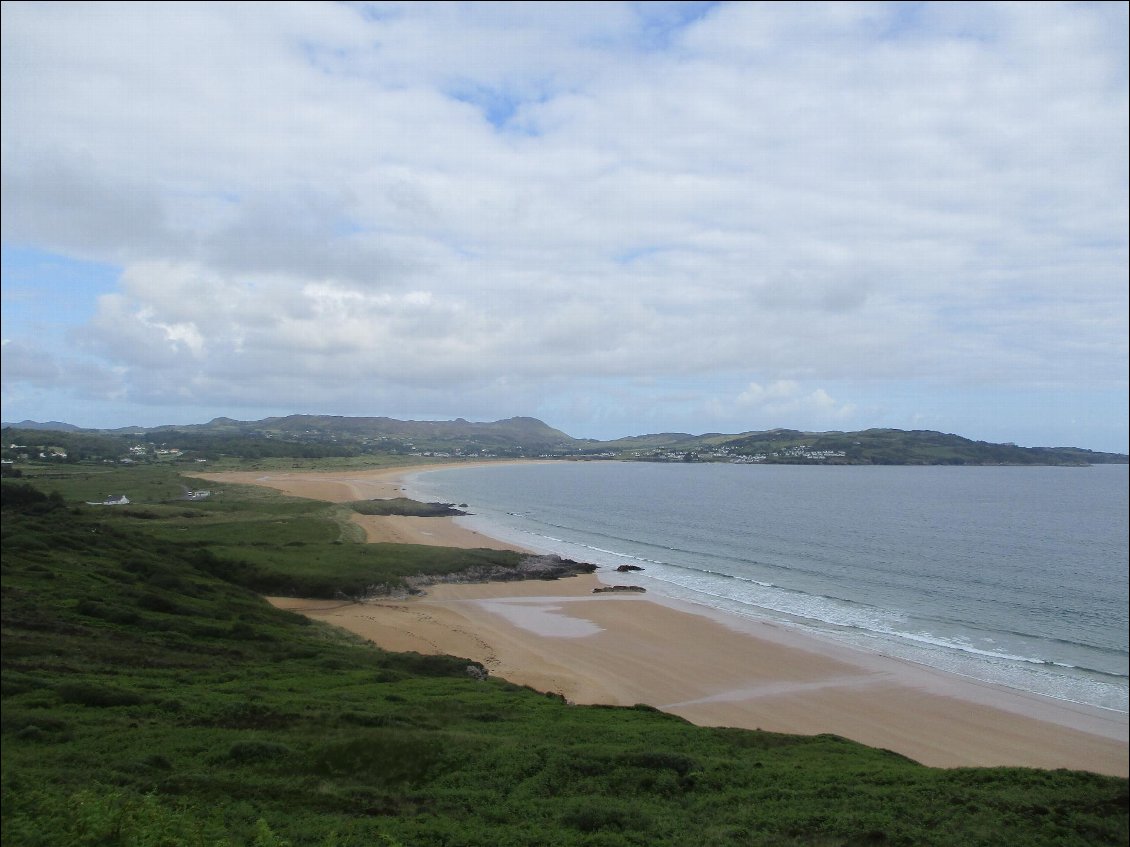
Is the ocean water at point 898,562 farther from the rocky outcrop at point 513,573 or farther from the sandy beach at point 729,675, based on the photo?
the rocky outcrop at point 513,573

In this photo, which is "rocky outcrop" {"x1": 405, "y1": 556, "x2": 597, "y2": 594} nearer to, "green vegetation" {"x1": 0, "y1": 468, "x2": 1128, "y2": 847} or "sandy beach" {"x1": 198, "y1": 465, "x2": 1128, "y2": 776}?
"sandy beach" {"x1": 198, "y1": 465, "x2": 1128, "y2": 776}

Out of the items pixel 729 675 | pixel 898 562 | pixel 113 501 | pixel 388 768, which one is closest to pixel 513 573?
pixel 729 675

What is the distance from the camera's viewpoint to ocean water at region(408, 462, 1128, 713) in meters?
40.9

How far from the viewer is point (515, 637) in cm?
4319

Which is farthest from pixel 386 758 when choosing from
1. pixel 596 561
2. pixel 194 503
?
pixel 194 503

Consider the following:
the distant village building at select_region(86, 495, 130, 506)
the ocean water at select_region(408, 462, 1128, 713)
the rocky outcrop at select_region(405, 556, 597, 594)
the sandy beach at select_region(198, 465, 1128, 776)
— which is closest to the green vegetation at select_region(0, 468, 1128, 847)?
the sandy beach at select_region(198, 465, 1128, 776)

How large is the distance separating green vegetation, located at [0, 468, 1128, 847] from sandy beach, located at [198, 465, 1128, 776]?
682 cm

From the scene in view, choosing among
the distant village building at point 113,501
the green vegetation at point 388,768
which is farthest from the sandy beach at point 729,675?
the distant village building at point 113,501

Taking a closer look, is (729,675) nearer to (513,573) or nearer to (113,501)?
(513,573)

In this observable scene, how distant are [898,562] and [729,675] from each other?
38889 mm

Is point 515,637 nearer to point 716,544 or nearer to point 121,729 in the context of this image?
point 121,729

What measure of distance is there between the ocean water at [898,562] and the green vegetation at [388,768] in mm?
21801

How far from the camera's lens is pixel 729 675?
3634 cm

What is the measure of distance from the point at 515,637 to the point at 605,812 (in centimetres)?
2836
